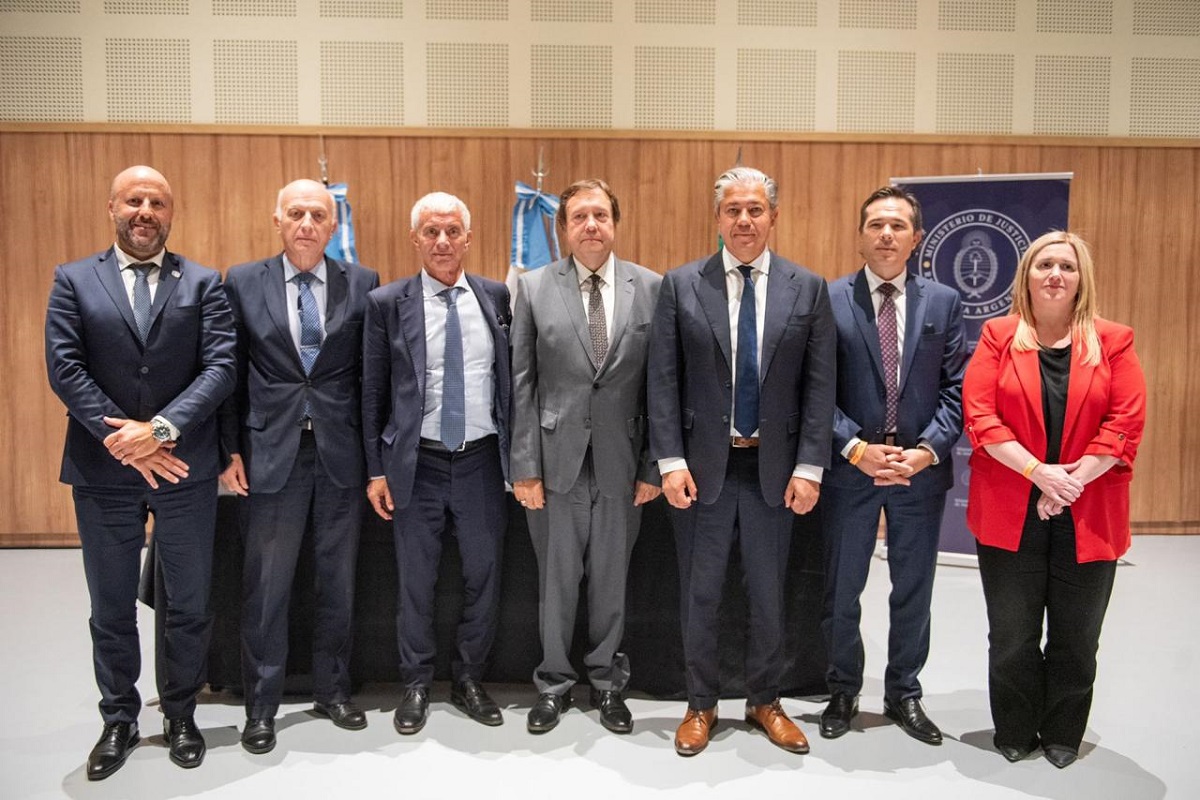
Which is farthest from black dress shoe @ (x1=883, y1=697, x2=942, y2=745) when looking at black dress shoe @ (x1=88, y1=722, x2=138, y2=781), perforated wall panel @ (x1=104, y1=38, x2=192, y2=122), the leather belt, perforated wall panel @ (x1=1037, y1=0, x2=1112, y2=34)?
perforated wall panel @ (x1=104, y1=38, x2=192, y2=122)

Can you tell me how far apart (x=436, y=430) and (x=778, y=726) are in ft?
5.12

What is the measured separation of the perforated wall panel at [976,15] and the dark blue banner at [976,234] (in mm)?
1640

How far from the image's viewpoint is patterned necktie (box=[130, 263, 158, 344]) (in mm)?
2959

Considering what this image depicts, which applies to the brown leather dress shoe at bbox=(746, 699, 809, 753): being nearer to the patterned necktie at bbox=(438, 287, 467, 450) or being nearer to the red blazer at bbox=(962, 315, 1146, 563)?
the red blazer at bbox=(962, 315, 1146, 563)

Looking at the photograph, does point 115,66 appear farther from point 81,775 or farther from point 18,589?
point 81,775

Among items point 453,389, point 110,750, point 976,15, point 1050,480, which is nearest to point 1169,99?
point 976,15

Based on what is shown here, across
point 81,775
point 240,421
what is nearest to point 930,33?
point 240,421

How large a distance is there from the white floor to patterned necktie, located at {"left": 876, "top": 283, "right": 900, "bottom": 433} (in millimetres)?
1131

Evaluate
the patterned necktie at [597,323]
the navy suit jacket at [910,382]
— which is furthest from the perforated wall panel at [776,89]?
the patterned necktie at [597,323]

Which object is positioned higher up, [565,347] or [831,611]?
[565,347]

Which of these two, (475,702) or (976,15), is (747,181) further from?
(976,15)

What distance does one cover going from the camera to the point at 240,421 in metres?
3.21

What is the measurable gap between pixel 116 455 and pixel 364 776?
1272 mm

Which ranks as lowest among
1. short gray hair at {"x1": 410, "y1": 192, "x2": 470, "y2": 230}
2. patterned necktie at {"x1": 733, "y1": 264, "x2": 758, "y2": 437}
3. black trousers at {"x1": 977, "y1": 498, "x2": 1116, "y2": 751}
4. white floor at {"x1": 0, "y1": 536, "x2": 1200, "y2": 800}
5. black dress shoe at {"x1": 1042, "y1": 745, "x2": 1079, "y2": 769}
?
white floor at {"x1": 0, "y1": 536, "x2": 1200, "y2": 800}
